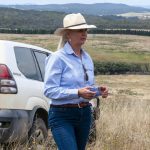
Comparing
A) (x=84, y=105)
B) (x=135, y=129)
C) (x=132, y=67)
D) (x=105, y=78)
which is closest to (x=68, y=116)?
(x=84, y=105)

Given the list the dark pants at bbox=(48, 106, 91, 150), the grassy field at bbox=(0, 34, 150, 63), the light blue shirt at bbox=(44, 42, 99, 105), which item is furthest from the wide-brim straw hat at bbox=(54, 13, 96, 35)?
the grassy field at bbox=(0, 34, 150, 63)

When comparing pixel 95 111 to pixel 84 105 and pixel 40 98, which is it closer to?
pixel 40 98

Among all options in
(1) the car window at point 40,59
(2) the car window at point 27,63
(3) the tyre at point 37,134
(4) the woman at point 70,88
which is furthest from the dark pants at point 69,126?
(1) the car window at point 40,59

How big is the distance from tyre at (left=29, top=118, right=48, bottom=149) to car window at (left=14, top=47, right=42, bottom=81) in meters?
0.53

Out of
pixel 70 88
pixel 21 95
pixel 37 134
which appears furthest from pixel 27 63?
pixel 70 88

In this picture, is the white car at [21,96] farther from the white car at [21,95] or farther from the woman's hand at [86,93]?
the woman's hand at [86,93]

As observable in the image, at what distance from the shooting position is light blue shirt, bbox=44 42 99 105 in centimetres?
409

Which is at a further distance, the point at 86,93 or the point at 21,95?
the point at 21,95

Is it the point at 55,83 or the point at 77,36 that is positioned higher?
the point at 77,36

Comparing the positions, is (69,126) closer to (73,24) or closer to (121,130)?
(73,24)

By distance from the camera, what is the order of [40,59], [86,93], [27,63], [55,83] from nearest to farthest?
1. [86,93]
2. [55,83]
3. [27,63]
4. [40,59]

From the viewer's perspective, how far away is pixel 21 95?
570 centimetres

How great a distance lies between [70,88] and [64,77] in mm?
99

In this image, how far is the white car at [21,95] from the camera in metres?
5.52
